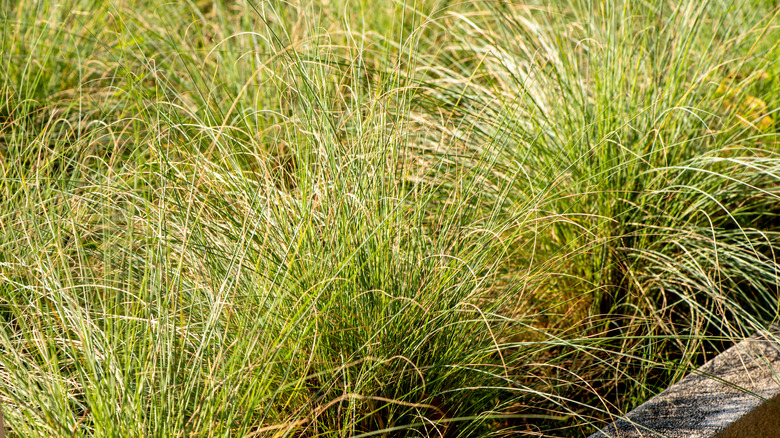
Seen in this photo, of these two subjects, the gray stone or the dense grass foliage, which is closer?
the dense grass foliage

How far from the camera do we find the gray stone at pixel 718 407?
1704 millimetres

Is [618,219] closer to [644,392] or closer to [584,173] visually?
[584,173]

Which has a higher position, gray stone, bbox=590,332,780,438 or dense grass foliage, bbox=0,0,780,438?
dense grass foliage, bbox=0,0,780,438

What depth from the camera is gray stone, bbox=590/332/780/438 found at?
1.70 m

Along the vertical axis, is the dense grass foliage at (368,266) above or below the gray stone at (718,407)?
above

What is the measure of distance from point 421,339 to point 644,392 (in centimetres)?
81

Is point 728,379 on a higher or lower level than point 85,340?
lower

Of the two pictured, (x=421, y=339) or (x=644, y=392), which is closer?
(x=421, y=339)

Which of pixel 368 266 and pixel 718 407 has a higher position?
pixel 368 266

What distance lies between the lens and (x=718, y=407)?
178cm

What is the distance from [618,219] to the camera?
2.24 metres

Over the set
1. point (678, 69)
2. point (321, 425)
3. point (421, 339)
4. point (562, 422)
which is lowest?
point (562, 422)

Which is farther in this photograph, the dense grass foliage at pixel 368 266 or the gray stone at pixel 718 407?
the gray stone at pixel 718 407

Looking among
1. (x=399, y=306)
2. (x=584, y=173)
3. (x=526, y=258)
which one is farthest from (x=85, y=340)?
(x=584, y=173)
